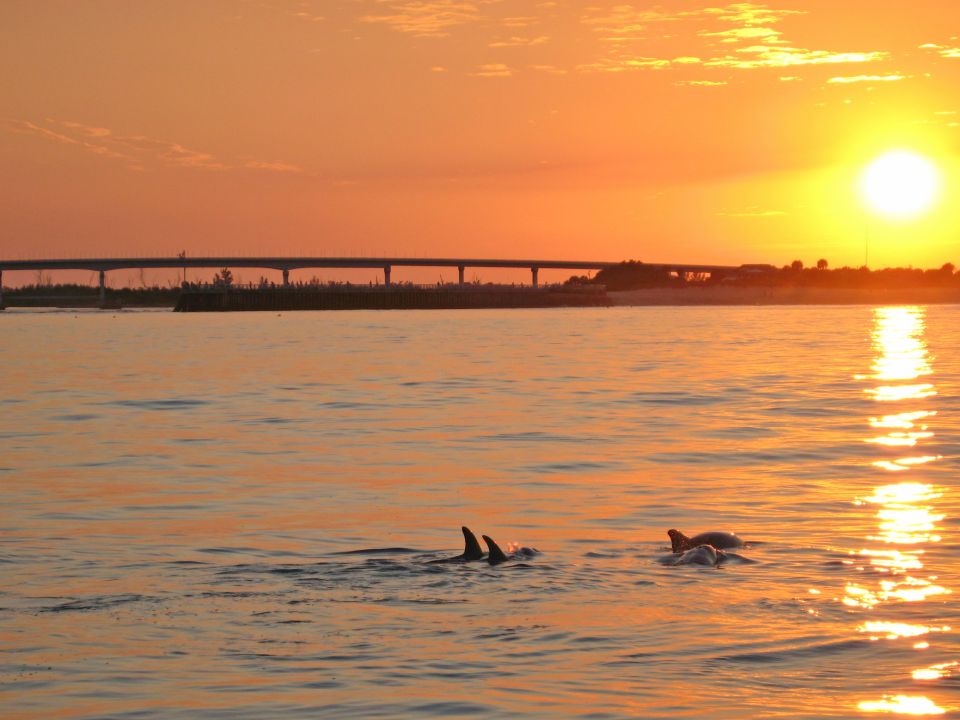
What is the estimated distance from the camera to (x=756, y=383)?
51.8m

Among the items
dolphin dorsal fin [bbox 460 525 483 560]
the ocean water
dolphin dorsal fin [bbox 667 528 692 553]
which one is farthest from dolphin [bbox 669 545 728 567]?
dolphin dorsal fin [bbox 460 525 483 560]

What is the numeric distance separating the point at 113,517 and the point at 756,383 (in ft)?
114

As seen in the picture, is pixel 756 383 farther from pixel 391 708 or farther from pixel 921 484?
pixel 391 708

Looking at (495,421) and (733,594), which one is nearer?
(733,594)

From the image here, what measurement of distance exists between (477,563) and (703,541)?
9.37 ft

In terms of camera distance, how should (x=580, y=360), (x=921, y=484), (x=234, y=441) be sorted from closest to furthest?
(x=921, y=484), (x=234, y=441), (x=580, y=360)

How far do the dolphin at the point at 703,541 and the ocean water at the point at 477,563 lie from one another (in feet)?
1.01

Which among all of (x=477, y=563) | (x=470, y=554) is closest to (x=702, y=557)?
(x=477, y=563)

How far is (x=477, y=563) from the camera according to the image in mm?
16781

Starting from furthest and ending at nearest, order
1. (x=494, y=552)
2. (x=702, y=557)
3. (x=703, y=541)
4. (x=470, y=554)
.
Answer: (x=703, y=541), (x=470, y=554), (x=494, y=552), (x=702, y=557)

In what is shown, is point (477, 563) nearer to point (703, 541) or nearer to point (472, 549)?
point (472, 549)

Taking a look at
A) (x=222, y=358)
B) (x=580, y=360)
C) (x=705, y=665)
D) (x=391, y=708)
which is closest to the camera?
(x=391, y=708)

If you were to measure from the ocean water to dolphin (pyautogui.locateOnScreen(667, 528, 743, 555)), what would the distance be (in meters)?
0.31

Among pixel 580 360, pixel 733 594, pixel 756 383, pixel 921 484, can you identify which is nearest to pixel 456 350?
pixel 580 360
